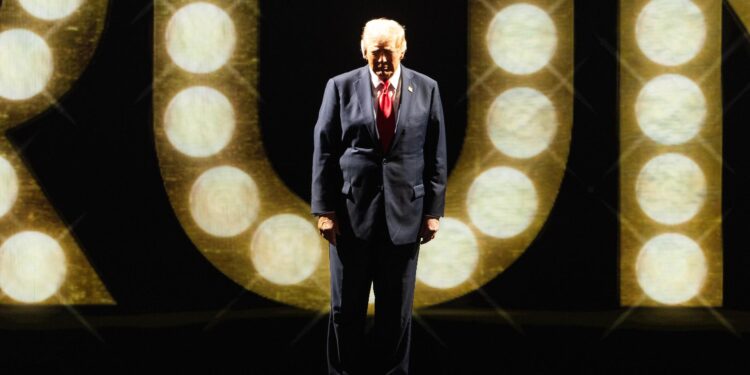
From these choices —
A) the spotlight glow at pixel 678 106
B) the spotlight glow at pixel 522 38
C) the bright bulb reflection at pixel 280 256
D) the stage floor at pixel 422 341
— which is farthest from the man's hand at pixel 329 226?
the spotlight glow at pixel 678 106

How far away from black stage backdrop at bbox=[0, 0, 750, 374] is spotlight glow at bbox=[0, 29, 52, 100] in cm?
13

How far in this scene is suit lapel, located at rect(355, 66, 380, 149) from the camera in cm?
227

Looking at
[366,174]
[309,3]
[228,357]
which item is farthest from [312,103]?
[228,357]

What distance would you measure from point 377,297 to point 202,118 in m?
1.13

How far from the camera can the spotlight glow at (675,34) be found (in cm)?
297

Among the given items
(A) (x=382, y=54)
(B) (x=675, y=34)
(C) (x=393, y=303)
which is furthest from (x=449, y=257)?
(B) (x=675, y=34)

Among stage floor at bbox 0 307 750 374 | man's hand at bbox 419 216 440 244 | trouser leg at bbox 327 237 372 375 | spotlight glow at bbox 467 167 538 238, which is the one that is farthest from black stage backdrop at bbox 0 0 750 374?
man's hand at bbox 419 216 440 244

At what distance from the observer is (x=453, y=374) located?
2578 millimetres

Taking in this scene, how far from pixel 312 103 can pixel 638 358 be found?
62.0 inches

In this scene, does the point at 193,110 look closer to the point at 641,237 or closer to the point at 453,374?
the point at 453,374

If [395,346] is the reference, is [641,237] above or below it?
above

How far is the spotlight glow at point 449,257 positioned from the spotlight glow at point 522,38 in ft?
2.22

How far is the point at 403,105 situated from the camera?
2.29 m

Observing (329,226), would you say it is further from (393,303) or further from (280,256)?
(280,256)
